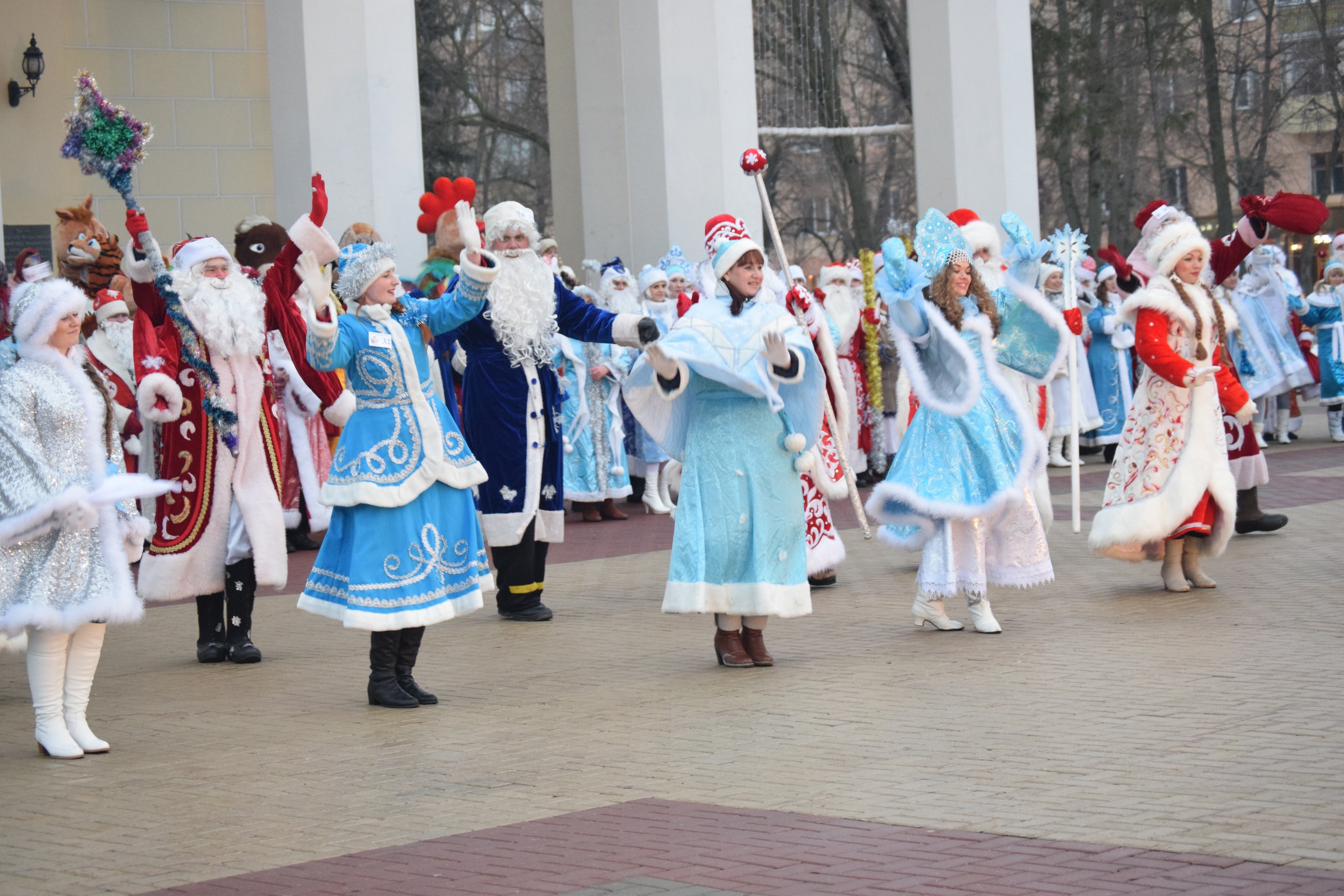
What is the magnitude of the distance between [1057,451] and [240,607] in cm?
1100

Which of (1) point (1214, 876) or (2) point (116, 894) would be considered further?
(2) point (116, 894)

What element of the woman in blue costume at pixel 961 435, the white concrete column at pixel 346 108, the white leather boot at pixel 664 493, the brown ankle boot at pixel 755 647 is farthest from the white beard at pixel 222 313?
the white leather boot at pixel 664 493

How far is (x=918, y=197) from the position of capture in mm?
19625

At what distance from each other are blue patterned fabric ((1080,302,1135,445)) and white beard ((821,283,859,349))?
3.73 m

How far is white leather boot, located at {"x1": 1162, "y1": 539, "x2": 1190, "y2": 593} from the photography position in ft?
29.1

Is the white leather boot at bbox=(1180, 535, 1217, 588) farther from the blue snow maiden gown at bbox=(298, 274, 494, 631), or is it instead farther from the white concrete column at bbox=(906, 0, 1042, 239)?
the white concrete column at bbox=(906, 0, 1042, 239)

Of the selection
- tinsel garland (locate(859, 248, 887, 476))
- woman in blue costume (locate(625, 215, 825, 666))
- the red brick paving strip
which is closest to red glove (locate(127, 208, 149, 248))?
woman in blue costume (locate(625, 215, 825, 666))

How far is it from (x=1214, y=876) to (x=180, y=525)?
217 inches

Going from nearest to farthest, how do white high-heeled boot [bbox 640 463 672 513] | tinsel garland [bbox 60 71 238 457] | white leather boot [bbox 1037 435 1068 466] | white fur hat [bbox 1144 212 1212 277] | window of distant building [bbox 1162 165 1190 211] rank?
tinsel garland [bbox 60 71 238 457], white fur hat [bbox 1144 212 1212 277], white high-heeled boot [bbox 640 463 672 513], white leather boot [bbox 1037 435 1068 466], window of distant building [bbox 1162 165 1190 211]

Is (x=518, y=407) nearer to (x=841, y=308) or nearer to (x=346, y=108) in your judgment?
(x=346, y=108)

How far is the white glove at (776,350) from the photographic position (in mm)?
6820

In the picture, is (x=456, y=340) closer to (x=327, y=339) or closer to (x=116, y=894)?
(x=327, y=339)

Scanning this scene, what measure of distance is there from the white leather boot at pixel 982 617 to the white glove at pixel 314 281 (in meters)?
3.41

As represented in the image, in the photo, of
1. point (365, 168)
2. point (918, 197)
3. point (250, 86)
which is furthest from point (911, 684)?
point (918, 197)
